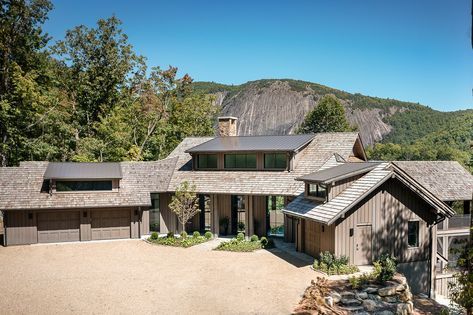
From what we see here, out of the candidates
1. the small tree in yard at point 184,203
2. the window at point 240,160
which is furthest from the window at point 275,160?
the small tree in yard at point 184,203

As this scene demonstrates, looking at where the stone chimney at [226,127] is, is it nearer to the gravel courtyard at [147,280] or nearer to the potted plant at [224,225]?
the potted plant at [224,225]

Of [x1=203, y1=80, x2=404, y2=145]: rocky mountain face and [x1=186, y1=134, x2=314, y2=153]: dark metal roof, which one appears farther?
[x1=203, y1=80, x2=404, y2=145]: rocky mountain face

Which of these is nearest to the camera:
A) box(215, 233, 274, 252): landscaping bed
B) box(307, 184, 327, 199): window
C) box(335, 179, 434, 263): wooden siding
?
box(335, 179, 434, 263): wooden siding

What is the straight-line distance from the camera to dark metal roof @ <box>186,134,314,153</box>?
24550 mm

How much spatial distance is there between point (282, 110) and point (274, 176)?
314 ft

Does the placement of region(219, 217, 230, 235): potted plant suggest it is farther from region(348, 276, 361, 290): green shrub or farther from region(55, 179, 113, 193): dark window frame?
region(348, 276, 361, 290): green shrub

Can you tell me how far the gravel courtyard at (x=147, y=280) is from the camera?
1311 centimetres

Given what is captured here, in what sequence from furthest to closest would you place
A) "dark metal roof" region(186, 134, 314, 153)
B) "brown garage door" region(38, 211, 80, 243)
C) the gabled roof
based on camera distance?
"dark metal roof" region(186, 134, 314, 153)
"brown garage door" region(38, 211, 80, 243)
the gabled roof

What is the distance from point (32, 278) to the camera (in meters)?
16.3

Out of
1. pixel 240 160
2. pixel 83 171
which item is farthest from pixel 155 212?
pixel 240 160

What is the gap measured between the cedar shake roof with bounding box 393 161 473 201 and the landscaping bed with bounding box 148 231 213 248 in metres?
13.2

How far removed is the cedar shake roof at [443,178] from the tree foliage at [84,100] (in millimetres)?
27224

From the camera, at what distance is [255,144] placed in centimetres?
2584

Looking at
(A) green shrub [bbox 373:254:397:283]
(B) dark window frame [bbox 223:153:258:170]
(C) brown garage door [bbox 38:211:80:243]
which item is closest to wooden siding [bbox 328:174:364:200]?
(A) green shrub [bbox 373:254:397:283]
